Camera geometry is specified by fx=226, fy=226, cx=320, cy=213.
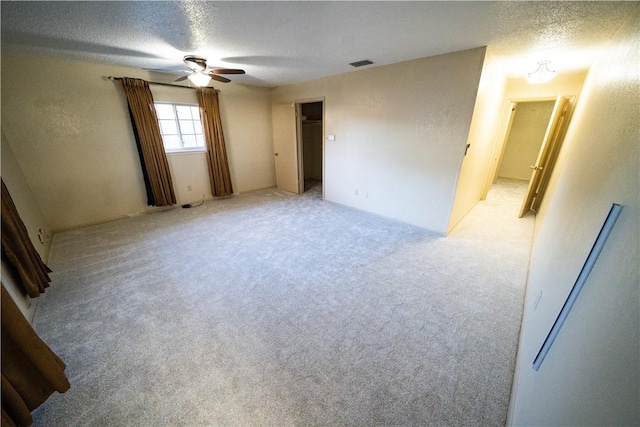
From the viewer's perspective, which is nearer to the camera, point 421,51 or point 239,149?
point 421,51

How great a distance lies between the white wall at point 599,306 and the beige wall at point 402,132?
135cm

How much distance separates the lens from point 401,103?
319 cm

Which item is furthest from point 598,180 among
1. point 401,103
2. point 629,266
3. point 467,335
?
point 401,103

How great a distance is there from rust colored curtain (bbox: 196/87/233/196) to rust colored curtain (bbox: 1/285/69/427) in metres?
3.79

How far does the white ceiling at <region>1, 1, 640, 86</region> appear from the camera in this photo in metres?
1.68

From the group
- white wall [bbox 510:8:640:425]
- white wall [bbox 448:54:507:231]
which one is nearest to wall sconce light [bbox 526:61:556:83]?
white wall [bbox 448:54:507:231]

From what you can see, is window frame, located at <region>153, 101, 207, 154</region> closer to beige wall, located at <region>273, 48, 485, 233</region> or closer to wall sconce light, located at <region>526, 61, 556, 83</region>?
beige wall, located at <region>273, 48, 485, 233</region>

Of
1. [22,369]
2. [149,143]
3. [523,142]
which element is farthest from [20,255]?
[523,142]

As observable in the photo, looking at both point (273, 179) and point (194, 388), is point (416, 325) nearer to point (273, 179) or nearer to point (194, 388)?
point (194, 388)

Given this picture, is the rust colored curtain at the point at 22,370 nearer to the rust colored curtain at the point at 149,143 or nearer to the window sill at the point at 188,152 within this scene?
the rust colored curtain at the point at 149,143

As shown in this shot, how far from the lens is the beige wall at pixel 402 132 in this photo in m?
2.77

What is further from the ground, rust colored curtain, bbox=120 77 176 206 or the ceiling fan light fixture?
the ceiling fan light fixture

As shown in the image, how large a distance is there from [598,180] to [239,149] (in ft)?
16.9

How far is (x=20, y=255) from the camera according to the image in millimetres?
1776
